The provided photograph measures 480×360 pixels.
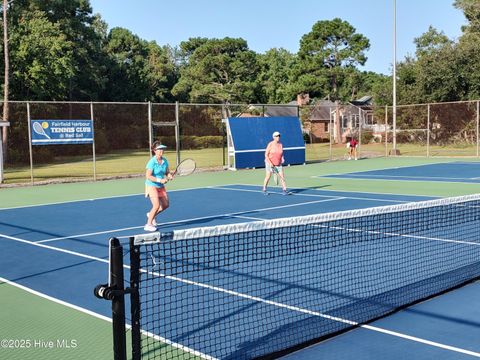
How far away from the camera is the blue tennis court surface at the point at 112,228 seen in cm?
762

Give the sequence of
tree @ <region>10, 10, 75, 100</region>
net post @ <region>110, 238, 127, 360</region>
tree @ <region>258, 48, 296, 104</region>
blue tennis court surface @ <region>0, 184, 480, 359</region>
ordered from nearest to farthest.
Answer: net post @ <region>110, 238, 127, 360</region> < blue tennis court surface @ <region>0, 184, 480, 359</region> < tree @ <region>10, 10, 75, 100</region> < tree @ <region>258, 48, 296, 104</region>

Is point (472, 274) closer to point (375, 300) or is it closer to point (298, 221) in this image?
point (375, 300)

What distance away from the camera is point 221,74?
70875 millimetres

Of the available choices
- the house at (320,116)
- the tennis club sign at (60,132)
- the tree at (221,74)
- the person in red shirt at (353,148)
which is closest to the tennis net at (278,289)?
the tennis club sign at (60,132)

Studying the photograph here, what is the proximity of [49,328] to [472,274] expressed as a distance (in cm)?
562

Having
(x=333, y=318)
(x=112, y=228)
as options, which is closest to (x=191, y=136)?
(x=112, y=228)

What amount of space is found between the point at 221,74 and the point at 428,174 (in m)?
48.4

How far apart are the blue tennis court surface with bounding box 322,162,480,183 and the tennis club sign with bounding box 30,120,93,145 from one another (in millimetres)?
10200

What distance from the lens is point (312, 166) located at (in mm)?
31141

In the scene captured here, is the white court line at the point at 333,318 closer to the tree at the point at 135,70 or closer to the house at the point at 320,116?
the house at the point at 320,116

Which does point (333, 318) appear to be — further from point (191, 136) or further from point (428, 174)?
point (191, 136)

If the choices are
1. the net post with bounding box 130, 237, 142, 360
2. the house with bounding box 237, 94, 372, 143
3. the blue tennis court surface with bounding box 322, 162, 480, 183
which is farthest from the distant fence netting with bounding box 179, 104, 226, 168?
the net post with bounding box 130, 237, 142, 360

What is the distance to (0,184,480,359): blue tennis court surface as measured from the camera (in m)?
7.62

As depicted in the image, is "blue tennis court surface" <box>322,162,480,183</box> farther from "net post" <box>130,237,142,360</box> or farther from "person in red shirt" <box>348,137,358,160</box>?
"net post" <box>130,237,142,360</box>
